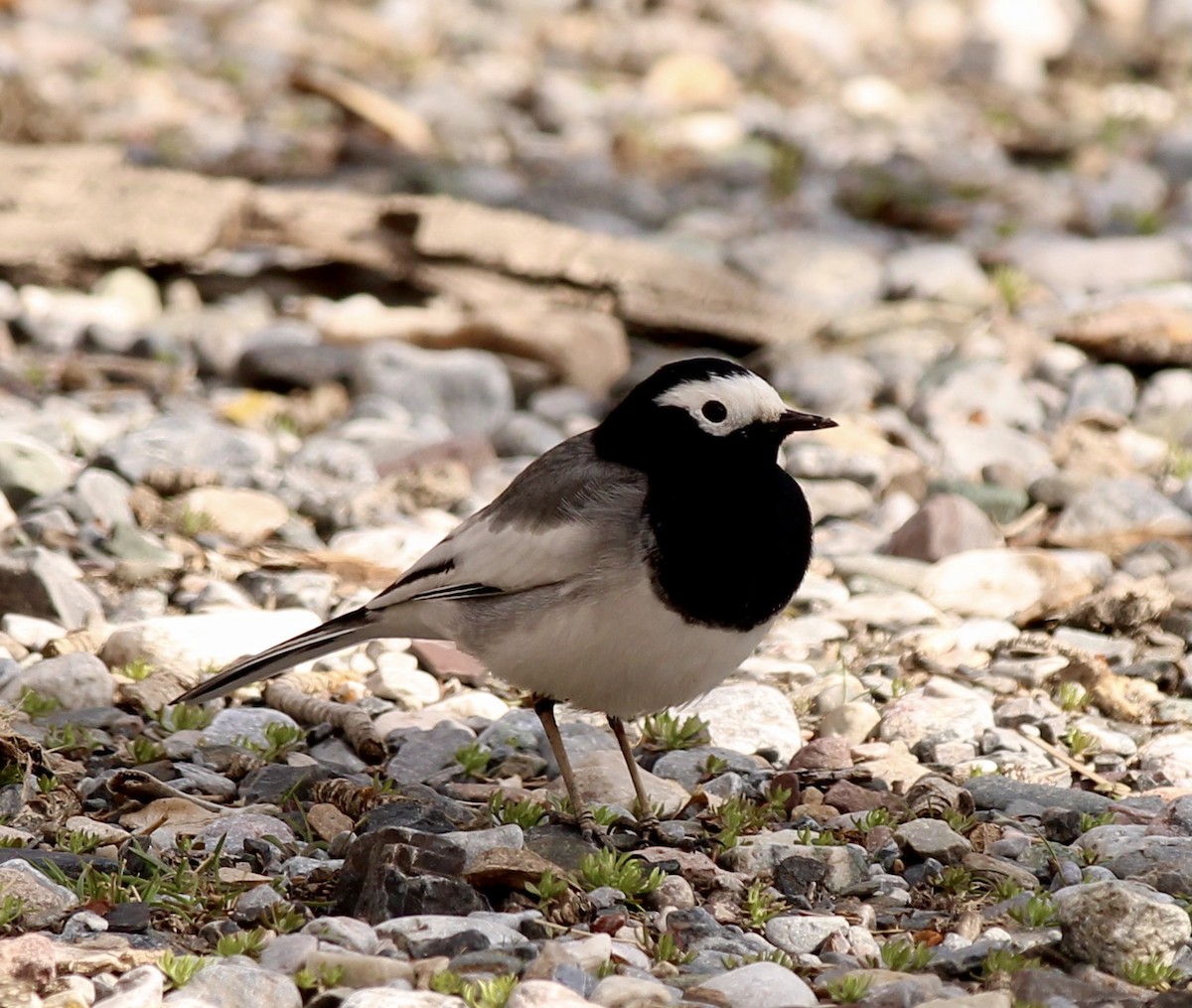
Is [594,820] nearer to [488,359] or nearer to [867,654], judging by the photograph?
[867,654]

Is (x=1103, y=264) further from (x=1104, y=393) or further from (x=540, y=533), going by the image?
(x=540, y=533)

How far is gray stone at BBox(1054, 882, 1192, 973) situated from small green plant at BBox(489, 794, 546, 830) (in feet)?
5.00

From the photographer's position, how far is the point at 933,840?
16.0ft

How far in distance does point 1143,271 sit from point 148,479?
5924 millimetres

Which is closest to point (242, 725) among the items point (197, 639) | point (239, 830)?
point (197, 639)

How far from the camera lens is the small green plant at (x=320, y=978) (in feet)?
12.9

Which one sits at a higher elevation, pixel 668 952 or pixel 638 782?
pixel 668 952

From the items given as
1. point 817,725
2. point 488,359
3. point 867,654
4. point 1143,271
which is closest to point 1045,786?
point 817,725

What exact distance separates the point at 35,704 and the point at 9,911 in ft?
5.36

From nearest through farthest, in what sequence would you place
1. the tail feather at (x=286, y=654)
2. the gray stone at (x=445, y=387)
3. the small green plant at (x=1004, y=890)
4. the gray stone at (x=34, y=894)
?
the gray stone at (x=34, y=894) → the small green plant at (x=1004, y=890) → the tail feather at (x=286, y=654) → the gray stone at (x=445, y=387)

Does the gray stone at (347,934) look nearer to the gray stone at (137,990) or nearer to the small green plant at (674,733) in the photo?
the gray stone at (137,990)

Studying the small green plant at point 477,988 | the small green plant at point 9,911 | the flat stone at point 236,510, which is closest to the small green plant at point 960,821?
the small green plant at point 477,988

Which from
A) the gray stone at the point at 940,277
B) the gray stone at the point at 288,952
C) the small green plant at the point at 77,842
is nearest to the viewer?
the gray stone at the point at 288,952

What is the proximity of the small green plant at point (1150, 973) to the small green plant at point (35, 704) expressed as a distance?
3.24m
